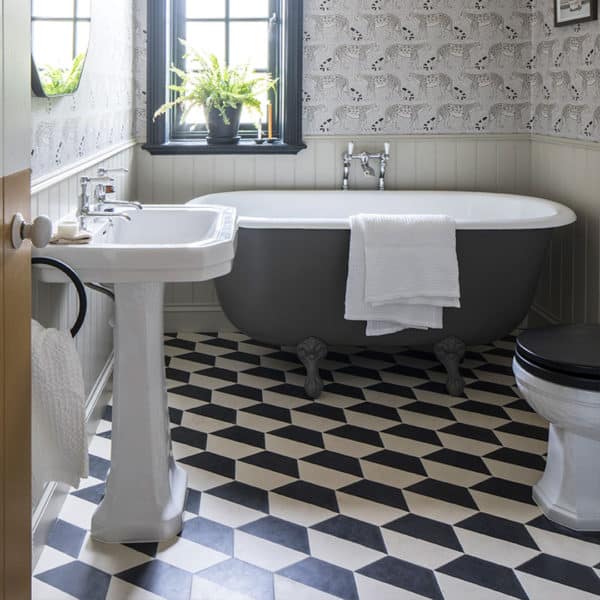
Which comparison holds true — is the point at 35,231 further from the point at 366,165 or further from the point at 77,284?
the point at 366,165

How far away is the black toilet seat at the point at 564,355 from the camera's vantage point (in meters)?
2.36

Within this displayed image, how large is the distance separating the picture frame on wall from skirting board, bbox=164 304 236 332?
2.31 metres

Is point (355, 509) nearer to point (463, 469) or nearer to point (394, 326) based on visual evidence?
point (463, 469)

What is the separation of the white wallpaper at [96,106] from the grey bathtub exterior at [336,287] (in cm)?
76

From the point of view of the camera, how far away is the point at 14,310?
1297mm

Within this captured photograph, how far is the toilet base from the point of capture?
244cm

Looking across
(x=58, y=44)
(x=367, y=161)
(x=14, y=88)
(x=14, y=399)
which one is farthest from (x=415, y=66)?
(x=14, y=399)

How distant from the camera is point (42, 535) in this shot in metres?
2.27

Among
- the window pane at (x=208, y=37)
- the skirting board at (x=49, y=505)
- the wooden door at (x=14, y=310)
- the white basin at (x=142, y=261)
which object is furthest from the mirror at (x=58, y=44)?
the window pane at (x=208, y=37)

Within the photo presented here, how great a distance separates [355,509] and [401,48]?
9.50 ft

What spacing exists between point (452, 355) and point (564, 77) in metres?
1.62

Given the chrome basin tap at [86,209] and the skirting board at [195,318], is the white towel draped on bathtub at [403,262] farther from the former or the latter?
the skirting board at [195,318]

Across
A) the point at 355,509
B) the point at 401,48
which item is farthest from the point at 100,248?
the point at 401,48

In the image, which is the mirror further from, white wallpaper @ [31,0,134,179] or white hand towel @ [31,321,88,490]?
white hand towel @ [31,321,88,490]
